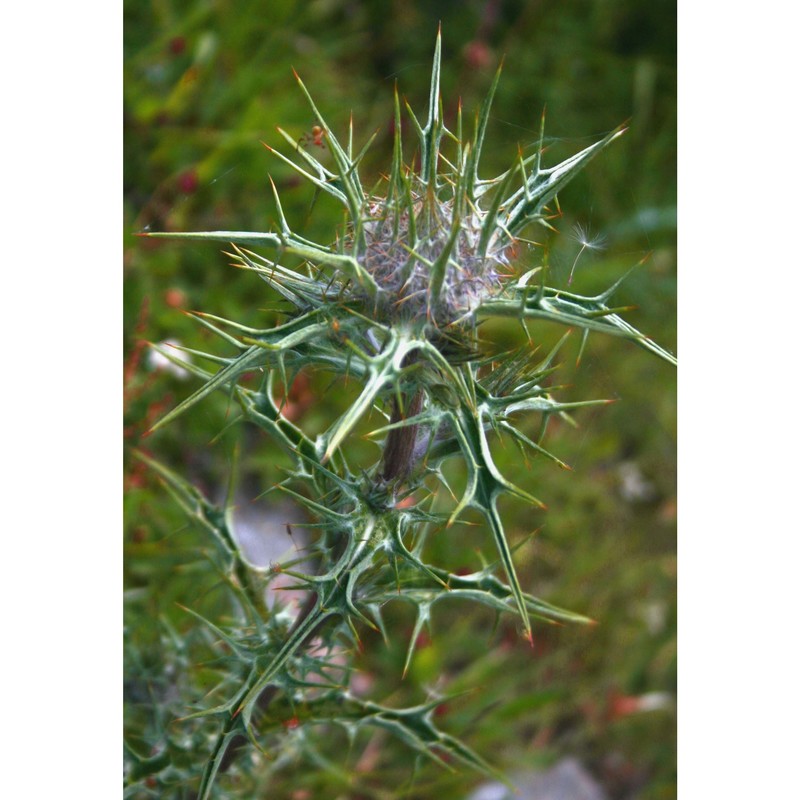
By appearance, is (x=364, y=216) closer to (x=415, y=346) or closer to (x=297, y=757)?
(x=415, y=346)

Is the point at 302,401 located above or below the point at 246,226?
below

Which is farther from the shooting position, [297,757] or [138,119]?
[138,119]

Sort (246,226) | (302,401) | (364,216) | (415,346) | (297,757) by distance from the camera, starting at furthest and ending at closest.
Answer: (246,226) < (302,401) < (297,757) < (364,216) < (415,346)

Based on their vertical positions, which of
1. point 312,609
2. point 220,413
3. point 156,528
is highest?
point 312,609

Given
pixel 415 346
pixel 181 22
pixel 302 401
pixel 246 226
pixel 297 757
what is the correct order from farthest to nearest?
1. pixel 181 22
2. pixel 246 226
3. pixel 302 401
4. pixel 297 757
5. pixel 415 346

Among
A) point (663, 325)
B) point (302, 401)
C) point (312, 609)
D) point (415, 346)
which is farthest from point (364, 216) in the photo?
point (663, 325)

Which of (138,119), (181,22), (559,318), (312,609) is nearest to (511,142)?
(559,318)

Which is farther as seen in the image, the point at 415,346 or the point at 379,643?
the point at 379,643

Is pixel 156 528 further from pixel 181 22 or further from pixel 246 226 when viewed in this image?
pixel 181 22

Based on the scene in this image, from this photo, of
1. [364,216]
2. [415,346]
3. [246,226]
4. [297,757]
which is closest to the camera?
[415,346]
